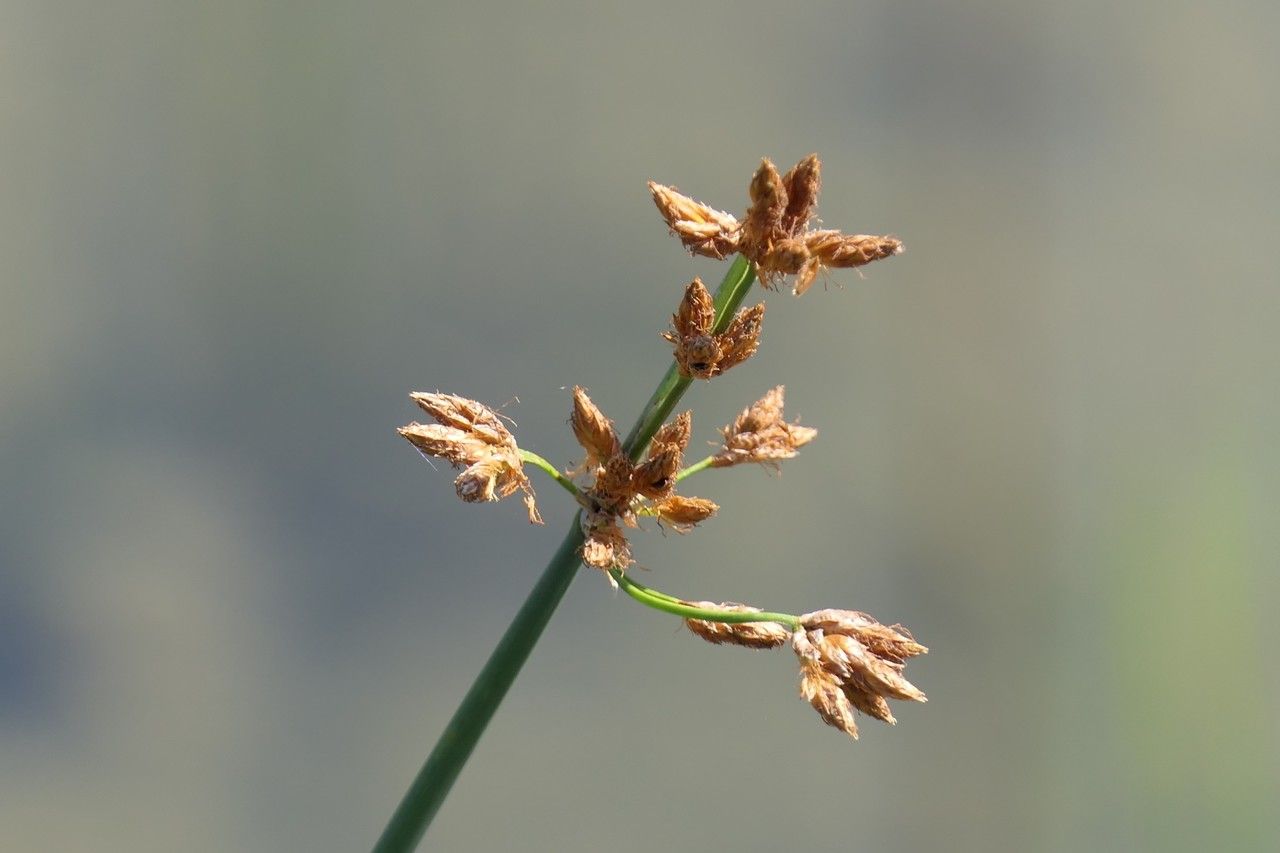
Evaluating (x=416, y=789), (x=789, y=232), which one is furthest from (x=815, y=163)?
(x=416, y=789)

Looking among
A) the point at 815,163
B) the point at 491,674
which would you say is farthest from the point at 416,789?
the point at 815,163

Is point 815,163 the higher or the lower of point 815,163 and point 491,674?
the higher

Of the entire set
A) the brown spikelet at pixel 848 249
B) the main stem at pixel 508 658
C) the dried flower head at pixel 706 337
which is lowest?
the main stem at pixel 508 658

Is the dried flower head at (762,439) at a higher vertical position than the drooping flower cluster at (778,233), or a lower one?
lower

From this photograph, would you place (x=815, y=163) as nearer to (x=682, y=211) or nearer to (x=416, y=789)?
(x=682, y=211)
